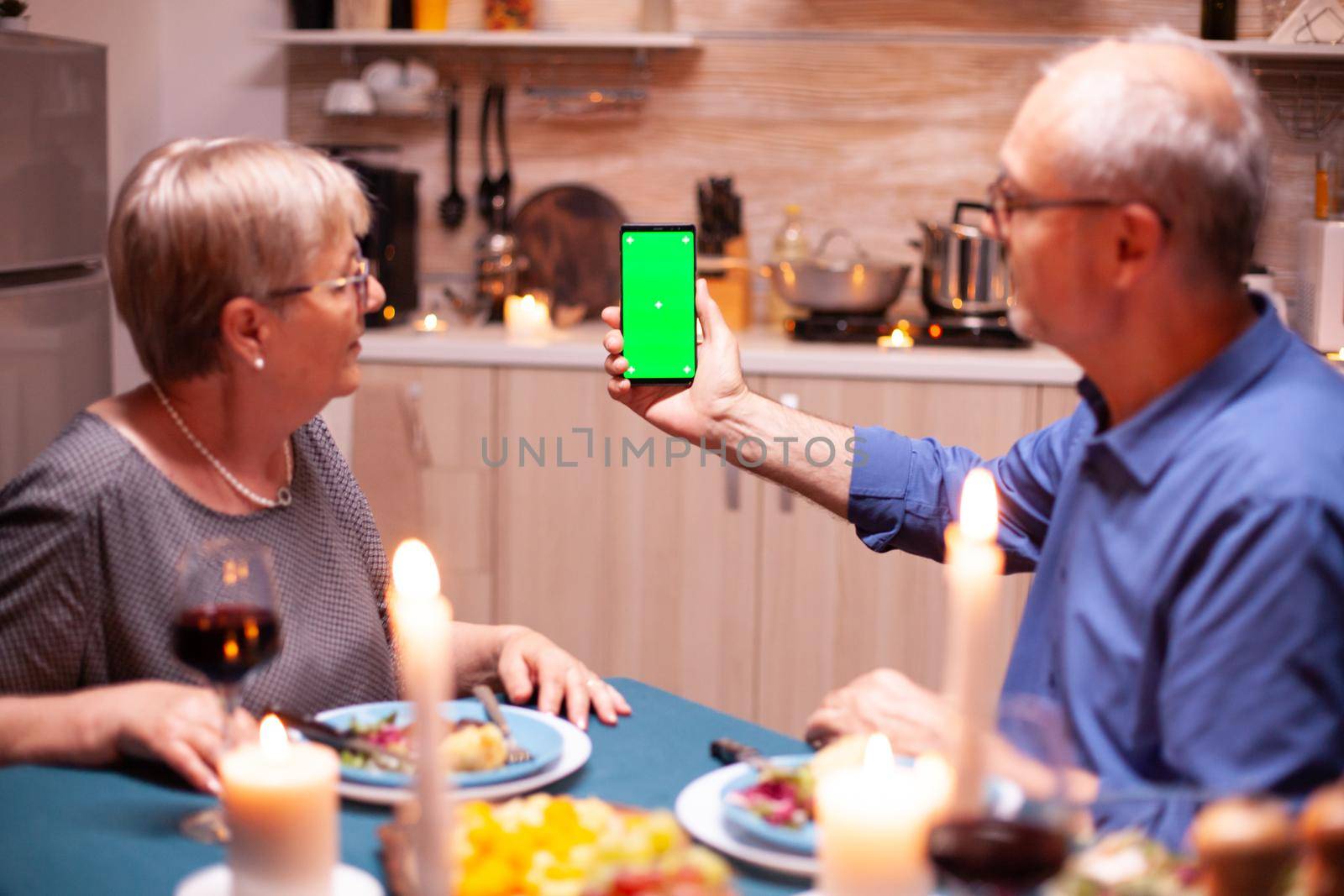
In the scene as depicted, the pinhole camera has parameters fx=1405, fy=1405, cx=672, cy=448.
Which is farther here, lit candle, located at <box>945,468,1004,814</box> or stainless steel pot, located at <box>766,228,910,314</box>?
stainless steel pot, located at <box>766,228,910,314</box>

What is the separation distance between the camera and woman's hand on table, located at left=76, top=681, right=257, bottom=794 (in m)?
1.17

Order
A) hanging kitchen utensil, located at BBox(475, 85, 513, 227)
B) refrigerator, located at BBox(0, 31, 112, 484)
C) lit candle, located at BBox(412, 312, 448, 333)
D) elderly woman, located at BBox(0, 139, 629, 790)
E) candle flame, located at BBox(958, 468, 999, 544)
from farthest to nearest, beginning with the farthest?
hanging kitchen utensil, located at BBox(475, 85, 513, 227) < lit candle, located at BBox(412, 312, 448, 333) < refrigerator, located at BBox(0, 31, 112, 484) < elderly woman, located at BBox(0, 139, 629, 790) < candle flame, located at BBox(958, 468, 999, 544)

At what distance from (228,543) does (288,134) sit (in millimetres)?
2936

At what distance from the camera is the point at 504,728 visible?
4.15 feet

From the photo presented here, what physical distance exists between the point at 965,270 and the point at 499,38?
49.8 inches

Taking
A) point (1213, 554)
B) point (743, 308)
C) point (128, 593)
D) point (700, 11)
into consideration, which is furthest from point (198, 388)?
point (700, 11)

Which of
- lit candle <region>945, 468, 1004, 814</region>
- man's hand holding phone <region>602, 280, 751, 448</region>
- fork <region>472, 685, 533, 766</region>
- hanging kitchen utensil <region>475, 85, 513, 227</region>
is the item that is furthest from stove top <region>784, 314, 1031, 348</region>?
lit candle <region>945, 468, 1004, 814</region>

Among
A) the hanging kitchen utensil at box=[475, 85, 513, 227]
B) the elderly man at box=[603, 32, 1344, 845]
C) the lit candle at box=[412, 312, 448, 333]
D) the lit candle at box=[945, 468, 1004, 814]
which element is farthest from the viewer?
the hanging kitchen utensil at box=[475, 85, 513, 227]

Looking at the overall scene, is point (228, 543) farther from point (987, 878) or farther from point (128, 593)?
point (987, 878)

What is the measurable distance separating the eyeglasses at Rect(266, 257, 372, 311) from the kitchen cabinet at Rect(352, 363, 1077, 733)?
158 cm

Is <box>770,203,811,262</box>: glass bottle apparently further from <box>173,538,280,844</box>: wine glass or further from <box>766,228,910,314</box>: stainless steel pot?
<box>173,538,280,844</box>: wine glass

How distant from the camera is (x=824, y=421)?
1.85m

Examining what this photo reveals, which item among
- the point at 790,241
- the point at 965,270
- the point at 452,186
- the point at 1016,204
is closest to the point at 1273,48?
the point at 965,270

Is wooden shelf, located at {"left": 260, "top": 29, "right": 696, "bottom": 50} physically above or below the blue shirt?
above
